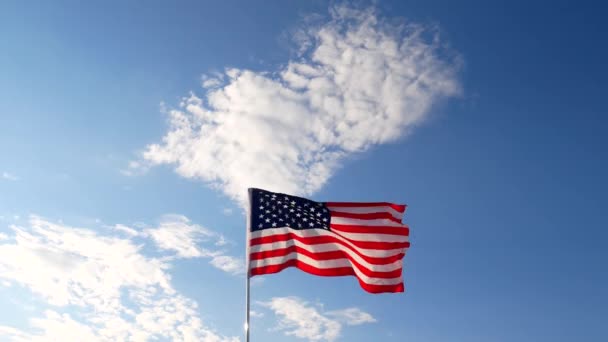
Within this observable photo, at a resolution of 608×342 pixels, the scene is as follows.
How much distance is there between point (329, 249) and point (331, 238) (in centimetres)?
49

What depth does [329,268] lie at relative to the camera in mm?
23047

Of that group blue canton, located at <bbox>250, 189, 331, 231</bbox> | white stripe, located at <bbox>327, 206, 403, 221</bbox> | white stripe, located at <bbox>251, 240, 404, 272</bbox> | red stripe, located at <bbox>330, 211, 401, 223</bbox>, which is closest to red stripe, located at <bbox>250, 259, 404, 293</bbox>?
white stripe, located at <bbox>251, 240, 404, 272</bbox>

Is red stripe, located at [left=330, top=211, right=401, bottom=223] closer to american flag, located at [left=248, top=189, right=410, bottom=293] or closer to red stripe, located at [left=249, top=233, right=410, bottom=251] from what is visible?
american flag, located at [left=248, top=189, right=410, bottom=293]

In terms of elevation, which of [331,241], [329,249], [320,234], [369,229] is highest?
[369,229]

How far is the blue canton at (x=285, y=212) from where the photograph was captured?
909 inches

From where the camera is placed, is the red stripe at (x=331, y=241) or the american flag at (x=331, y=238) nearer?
the american flag at (x=331, y=238)

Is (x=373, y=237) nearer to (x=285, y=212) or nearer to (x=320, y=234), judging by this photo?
(x=320, y=234)

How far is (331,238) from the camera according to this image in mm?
23484

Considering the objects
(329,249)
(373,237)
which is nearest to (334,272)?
(329,249)

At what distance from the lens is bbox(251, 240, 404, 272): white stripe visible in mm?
22703

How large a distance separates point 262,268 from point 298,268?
167 cm

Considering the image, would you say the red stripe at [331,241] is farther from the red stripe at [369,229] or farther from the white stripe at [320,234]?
the red stripe at [369,229]

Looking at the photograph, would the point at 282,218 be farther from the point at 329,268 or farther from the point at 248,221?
the point at 329,268

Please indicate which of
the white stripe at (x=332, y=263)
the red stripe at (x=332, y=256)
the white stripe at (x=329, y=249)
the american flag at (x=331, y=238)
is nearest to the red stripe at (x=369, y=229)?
the american flag at (x=331, y=238)
